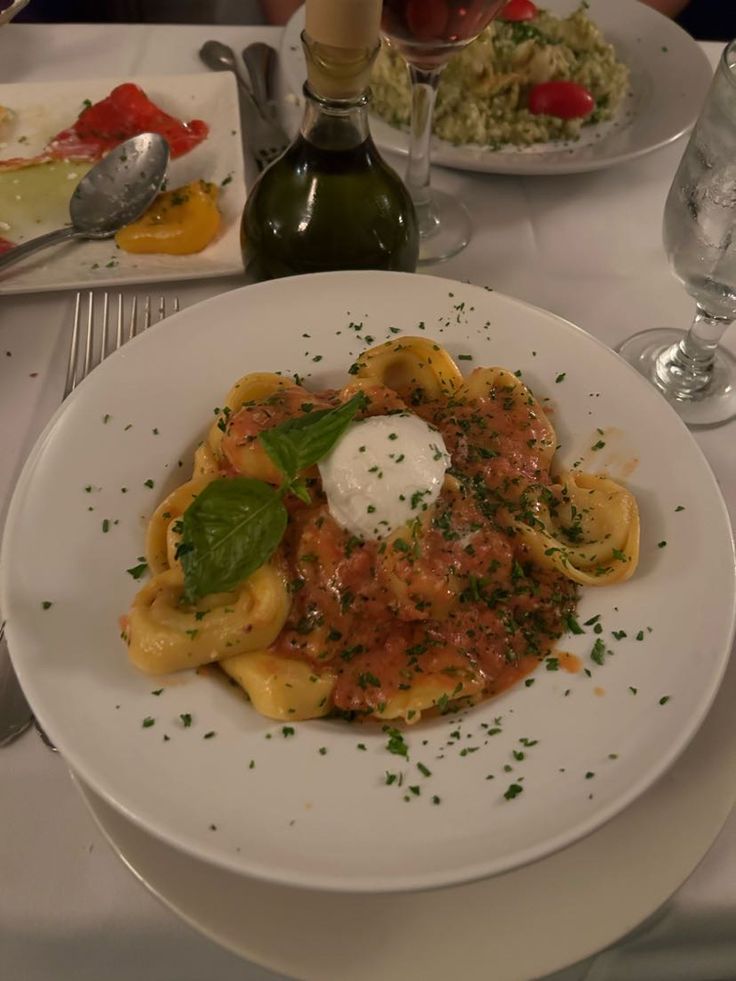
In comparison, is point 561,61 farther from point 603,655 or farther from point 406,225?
point 603,655

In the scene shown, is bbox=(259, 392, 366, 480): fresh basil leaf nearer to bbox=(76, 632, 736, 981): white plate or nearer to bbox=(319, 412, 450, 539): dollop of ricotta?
bbox=(319, 412, 450, 539): dollop of ricotta

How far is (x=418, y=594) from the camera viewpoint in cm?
128

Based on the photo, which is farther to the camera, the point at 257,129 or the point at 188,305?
the point at 257,129

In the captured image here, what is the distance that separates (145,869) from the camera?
110 cm

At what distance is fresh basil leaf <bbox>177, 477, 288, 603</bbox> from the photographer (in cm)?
119

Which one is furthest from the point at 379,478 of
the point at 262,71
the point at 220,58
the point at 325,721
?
the point at 220,58

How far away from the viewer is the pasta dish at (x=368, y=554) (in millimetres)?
1214

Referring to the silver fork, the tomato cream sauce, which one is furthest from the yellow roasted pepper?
the tomato cream sauce

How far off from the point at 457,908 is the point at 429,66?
1.62 metres

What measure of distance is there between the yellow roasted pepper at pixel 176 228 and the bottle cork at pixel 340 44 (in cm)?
47

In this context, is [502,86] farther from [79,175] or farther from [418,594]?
[418,594]

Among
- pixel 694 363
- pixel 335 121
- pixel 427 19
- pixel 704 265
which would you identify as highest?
pixel 427 19

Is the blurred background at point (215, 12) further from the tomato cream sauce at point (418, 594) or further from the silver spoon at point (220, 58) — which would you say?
the tomato cream sauce at point (418, 594)

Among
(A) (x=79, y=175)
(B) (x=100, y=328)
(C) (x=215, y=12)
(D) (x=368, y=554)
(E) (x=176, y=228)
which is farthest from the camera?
(C) (x=215, y=12)
